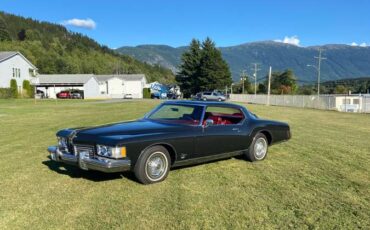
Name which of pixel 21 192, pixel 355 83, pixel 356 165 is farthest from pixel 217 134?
pixel 355 83

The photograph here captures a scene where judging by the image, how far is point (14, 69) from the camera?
62438 mm

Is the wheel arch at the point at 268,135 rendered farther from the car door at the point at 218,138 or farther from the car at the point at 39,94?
the car at the point at 39,94

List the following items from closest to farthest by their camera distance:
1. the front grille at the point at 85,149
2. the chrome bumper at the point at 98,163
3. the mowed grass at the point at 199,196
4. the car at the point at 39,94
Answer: the mowed grass at the point at 199,196
the chrome bumper at the point at 98,163
the front grille at the point at 85,149
the car at the point at 39,94

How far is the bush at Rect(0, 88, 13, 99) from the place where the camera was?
172ft

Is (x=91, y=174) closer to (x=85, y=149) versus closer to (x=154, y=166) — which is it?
(x=85, y=149)

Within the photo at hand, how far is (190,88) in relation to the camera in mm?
87188

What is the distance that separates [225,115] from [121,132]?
284cm

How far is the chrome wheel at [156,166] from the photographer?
6.39 m

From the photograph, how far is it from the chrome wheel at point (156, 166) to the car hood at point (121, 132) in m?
0.35

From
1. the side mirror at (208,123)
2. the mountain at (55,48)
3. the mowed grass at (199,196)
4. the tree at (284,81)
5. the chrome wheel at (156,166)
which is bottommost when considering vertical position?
the mowed grass at (199,196)

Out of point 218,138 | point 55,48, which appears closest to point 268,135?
point 218,138

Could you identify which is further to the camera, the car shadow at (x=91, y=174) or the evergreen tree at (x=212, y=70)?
the evergreen tree at (x=212, y=70)

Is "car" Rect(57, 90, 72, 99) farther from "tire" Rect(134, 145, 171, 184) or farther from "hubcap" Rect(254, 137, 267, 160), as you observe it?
"tire" Rect(134, 145, 171, 184)

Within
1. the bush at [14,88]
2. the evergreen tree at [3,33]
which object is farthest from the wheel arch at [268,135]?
the evergreen tree at [3,33]
